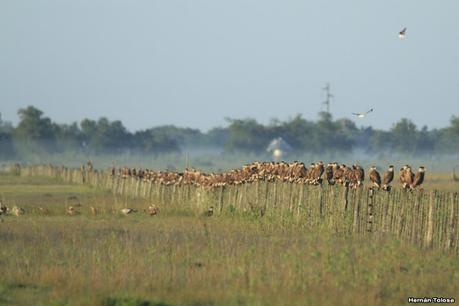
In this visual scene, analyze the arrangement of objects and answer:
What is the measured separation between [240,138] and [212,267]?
117 m

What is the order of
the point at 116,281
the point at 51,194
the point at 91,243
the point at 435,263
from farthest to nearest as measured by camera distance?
the point at 51,194 → the point at 91,243 → the point at 435,263 → the point at 116,281

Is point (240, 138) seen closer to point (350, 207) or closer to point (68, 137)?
point (68, 137)

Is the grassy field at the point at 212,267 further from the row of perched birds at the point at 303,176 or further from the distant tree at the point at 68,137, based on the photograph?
the distant tree at the point at 68,137

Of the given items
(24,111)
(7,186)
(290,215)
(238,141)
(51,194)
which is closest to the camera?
(290,215)

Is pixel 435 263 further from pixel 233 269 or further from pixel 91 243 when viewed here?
pixel 91 243

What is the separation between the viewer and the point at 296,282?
19844 mm

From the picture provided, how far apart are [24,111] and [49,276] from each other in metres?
111

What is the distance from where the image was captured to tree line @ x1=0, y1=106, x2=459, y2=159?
431ft

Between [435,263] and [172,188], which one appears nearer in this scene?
[435,263]

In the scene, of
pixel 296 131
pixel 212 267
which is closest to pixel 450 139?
pixel 296 131

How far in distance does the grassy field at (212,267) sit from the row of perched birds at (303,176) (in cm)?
140

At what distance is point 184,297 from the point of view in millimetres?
18656

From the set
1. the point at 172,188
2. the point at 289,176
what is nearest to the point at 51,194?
the point at 172,188

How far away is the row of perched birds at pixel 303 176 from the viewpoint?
91.0 feet
